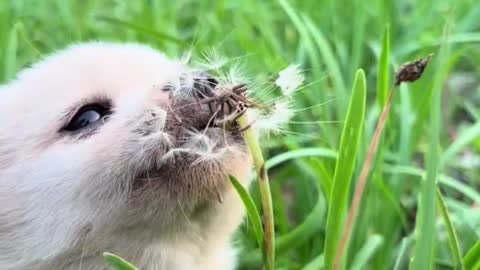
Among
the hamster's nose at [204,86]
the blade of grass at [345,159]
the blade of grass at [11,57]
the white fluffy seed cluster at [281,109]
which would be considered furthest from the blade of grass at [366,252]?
the blade of grass at [11,57]

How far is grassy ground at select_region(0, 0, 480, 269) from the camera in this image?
2275 mm

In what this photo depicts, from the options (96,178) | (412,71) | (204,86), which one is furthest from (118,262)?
(412,71)

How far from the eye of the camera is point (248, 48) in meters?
2.99

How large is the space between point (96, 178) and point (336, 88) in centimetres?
118

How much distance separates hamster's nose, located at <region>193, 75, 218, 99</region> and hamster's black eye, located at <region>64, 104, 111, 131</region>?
10.3 inches

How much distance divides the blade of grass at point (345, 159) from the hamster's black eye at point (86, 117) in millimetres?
522

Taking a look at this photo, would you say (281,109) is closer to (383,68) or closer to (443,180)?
(383,68)

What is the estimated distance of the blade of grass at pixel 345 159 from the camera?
167 cm

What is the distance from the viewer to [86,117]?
190cm

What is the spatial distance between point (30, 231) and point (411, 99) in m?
1.35

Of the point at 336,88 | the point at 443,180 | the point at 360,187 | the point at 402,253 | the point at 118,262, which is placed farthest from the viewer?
the point at 336,88

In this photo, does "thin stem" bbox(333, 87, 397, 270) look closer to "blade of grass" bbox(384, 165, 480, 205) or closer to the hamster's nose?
the hamster's nose

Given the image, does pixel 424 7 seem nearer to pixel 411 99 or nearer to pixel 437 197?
pixel 411 99

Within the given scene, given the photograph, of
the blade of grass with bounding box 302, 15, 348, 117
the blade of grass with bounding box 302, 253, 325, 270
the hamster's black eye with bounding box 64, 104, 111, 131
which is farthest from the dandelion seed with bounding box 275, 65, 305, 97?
→ the blade of grass with bounding box 302, 15, 348, 117
